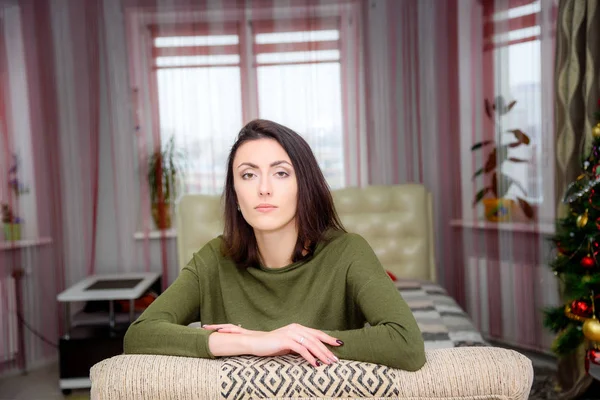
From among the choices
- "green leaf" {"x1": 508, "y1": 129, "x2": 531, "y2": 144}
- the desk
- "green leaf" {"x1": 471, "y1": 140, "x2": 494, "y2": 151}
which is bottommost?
the desk

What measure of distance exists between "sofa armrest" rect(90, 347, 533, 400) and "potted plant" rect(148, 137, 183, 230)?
2.76 meters

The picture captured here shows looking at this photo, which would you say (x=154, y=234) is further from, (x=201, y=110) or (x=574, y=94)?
(x=574, y=94)

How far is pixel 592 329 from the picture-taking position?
2.12m

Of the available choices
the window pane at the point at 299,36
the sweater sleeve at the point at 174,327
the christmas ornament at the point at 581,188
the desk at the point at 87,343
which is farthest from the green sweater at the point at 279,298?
the window pane at the point at 299,36

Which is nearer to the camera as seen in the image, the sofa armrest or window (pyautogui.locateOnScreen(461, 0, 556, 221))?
the sofa armrest

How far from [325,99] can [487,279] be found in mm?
1541

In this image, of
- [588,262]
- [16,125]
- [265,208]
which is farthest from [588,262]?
[16,125]

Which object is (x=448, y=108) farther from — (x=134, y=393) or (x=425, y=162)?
(x=134, y=393)

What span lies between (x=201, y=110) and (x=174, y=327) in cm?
261

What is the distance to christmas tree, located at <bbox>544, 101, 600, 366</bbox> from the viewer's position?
217 centimetres

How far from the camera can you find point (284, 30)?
11.8 ft

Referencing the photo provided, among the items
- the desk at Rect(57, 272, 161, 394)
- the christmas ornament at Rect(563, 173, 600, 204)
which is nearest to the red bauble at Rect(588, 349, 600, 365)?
the christmas ornament at Rect(563, 173, 600, 204)

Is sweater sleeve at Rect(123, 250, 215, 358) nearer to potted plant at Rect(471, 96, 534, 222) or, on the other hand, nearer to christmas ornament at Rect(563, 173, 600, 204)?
christmas ornament at Rect(563, 173, 600, 204)

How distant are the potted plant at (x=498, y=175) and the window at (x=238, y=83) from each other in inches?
37.1
